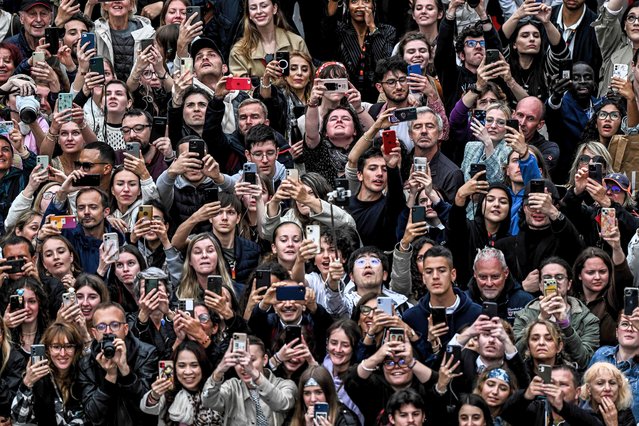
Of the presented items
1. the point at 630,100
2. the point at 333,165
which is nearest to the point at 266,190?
the point at 333,165

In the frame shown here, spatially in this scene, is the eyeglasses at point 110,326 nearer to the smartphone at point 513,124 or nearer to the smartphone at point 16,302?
the smartphone at point 16,302

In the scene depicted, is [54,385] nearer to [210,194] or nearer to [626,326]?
[210,194]

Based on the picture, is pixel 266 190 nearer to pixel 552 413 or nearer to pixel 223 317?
pixel 223 317

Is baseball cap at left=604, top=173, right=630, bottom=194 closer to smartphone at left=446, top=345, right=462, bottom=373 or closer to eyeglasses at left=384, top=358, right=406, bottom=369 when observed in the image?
smartphone at left=446, top=345, right=462, bottom=373

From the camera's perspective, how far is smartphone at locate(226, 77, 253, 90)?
1759cm

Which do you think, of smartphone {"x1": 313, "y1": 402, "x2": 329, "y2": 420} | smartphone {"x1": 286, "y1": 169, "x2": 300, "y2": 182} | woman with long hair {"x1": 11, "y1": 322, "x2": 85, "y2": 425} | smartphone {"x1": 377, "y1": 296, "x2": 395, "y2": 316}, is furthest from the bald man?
woman with long hair {"x1": 11, "y1": 322, "x2": 85, "y2": 425}

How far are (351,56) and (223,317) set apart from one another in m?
4.38

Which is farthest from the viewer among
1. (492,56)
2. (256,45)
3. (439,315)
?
(256,45)

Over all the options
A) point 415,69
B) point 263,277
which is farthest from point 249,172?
point 415,69

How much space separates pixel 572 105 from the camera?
18656mm

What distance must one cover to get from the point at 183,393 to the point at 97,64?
12.3 ft

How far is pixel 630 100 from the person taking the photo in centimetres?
1802

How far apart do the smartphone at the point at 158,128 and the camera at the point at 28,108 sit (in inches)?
37.8

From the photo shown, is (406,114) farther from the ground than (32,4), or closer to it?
farther from the ground
